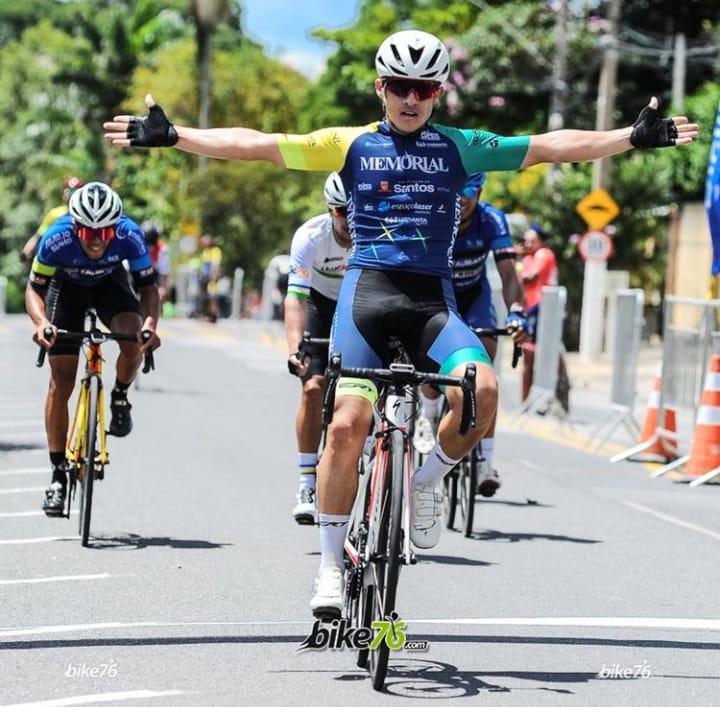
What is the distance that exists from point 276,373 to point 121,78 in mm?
38896

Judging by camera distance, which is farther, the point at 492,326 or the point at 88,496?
the point at 492,326

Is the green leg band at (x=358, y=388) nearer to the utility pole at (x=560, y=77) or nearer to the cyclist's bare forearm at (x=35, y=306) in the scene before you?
the cyclist's bare forearm at (x=35, y=306)

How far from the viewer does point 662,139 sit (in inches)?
284

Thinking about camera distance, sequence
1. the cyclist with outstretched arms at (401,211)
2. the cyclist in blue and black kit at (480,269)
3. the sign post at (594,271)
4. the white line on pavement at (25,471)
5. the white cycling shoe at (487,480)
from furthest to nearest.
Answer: the sign post at (594,271) < the white line on pavement at (25,471) < the cyclist in blue and black kit at (480,269) < the white cycling shoe at (487,480) < the cyclist with outstretched arms at (401,211)

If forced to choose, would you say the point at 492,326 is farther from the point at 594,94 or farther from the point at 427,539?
the point at 594,94

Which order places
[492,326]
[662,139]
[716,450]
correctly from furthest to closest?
[716,450], [492,326], [662,139]

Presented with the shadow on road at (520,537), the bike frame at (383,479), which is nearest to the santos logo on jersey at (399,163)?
the bike frame at (383,479)

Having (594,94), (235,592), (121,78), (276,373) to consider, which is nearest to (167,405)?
(276,373)

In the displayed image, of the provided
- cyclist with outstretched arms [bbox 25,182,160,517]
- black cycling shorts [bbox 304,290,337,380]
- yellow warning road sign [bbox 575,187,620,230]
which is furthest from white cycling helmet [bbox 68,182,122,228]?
yellow warning road sign [bbox 575,187,620,230]

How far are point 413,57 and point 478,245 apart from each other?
4.26m

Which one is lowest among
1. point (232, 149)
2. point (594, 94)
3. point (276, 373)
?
point (276, 373)

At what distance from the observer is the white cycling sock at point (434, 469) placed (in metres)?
6.95

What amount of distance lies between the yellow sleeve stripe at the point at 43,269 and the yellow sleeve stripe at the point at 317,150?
335 cm

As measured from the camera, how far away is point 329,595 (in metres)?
6.52
